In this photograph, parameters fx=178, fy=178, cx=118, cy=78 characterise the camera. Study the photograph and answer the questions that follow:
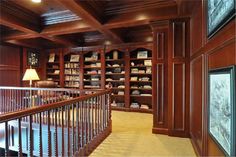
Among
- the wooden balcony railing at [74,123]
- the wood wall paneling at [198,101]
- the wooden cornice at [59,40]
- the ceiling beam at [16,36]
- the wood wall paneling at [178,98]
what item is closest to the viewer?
the wooden balcony railing at [74,123]

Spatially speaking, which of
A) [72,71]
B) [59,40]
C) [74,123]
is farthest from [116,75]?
[74,123]

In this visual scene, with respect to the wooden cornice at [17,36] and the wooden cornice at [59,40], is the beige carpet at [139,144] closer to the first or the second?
the wooden cornice at [59,40]

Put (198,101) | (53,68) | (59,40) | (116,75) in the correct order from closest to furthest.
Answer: (198,101)
(59,40)
(116,75)
(53,68)

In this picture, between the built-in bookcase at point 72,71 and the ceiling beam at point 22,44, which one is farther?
the built-in bookcase at point 72,71

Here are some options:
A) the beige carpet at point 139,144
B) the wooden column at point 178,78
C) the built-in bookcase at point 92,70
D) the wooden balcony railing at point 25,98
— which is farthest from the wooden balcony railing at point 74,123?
the built-in bookcase at point 92,70

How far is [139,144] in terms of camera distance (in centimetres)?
318

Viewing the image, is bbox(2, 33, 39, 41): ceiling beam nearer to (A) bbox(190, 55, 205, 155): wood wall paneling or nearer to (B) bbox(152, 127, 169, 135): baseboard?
(B) bbox(152, 127, 169, 135): baseboard

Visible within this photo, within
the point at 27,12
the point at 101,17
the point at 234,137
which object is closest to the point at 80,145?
the point at 234,137

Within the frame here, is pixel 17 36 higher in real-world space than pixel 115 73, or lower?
higher

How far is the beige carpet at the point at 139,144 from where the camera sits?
2807 millimetres

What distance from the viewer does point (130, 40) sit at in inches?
243

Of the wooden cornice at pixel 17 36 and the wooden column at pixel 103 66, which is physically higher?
the wooden cornice at pixel 17 36

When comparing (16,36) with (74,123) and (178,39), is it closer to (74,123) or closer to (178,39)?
(74,123)

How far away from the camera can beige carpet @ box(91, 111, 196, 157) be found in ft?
9.21
